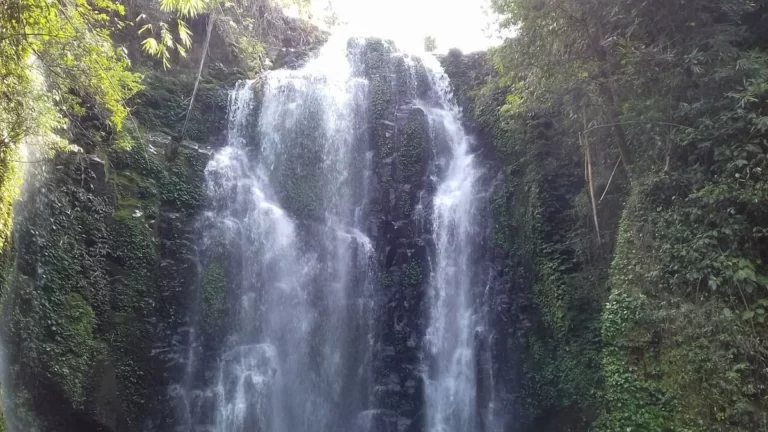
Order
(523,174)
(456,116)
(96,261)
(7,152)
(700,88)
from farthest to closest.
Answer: (456,116), (523,174), (96,261), (700,88), (7,152)

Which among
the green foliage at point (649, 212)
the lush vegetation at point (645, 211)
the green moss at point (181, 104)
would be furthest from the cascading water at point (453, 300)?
the green moss at point (181, 104)

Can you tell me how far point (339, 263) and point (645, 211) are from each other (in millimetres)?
7043

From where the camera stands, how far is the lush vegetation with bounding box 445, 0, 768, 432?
665 cm

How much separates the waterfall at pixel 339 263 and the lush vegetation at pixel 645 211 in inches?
85.6

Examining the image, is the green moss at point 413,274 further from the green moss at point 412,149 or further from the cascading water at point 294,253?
the green moss at point 412,149

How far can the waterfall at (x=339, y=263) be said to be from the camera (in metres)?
11.5

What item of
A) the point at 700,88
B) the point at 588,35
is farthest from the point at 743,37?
the point at 588,35

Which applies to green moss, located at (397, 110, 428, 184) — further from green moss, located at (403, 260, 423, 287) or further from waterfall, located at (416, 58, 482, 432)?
green moss, located at (403, 260, 423, 287)

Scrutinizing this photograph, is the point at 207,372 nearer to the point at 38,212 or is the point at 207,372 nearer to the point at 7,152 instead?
the point at 38,212

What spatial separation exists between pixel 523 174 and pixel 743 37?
17.2 feet

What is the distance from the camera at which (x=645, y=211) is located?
8.19 meters

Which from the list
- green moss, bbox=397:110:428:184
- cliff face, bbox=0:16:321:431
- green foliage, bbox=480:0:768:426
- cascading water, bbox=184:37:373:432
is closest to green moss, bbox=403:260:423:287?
cascading water, bbox=184:37:373:432

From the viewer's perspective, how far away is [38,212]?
8969 mm

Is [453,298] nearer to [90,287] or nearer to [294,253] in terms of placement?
[294,253]
